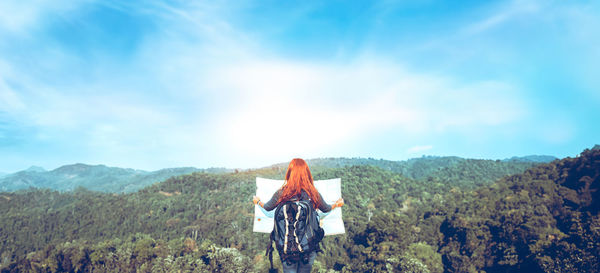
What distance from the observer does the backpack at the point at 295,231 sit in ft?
15.8

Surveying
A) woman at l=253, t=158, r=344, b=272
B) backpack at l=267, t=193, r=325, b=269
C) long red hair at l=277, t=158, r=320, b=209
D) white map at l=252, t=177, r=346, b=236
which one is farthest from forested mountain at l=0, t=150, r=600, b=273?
long red hair at l=277, t=158, r=320, b=209

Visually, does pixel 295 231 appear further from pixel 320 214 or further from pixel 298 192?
pixel 320 214

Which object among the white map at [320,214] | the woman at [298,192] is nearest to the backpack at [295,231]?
the woman at [298,192]

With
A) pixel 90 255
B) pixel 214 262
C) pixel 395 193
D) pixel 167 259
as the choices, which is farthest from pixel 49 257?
pixel 395 193

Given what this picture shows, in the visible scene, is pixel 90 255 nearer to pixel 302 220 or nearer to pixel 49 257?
pixel 49 257

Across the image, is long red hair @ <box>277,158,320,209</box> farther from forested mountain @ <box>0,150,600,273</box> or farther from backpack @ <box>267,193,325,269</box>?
forested mountain @ <box>0,150,600,273</box>

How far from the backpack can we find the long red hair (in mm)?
120

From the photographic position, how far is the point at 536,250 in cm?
5181

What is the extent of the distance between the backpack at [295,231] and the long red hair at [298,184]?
0.39ft

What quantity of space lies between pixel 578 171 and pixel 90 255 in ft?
438

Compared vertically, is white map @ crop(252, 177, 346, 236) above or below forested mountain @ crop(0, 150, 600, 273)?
above

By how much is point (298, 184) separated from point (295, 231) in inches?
28.8

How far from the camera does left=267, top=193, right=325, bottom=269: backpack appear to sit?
481cm

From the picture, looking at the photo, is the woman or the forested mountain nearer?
the woman
